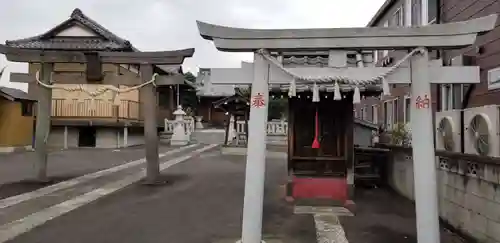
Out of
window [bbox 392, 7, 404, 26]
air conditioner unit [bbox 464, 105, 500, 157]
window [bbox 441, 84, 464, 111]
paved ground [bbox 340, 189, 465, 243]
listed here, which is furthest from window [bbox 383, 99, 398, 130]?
air conditioner unit [bbox 464, 105, 500, 157]

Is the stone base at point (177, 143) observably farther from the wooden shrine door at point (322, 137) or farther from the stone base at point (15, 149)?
the wooden shrine door at point (322, 137)

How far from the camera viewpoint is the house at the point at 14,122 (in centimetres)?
2211

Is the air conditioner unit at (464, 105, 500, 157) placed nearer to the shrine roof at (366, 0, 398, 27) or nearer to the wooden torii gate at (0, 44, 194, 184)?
the wooden torii gate at (0, 44, 194, 184)

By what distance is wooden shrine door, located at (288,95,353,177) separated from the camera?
998cm

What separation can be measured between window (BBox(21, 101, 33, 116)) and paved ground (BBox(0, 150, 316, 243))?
1608 centimetres

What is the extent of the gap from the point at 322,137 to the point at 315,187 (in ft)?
3.95

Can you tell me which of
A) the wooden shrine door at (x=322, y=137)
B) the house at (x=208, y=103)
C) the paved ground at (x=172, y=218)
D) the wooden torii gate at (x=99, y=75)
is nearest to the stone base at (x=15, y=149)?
the wooden torii gate at (x=99, y=75)

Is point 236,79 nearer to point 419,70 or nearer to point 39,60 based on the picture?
point 419,70

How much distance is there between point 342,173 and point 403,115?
6543 millimetres

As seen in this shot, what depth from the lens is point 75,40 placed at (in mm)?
26859

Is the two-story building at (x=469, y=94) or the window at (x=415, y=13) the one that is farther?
the window at (x=415, y=13)

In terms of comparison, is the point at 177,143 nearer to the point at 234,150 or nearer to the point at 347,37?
the point at 234,150

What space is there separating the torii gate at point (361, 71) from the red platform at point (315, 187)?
14.4 ft

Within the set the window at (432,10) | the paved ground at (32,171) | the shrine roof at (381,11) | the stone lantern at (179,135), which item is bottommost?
the paved ground at (32,171)
